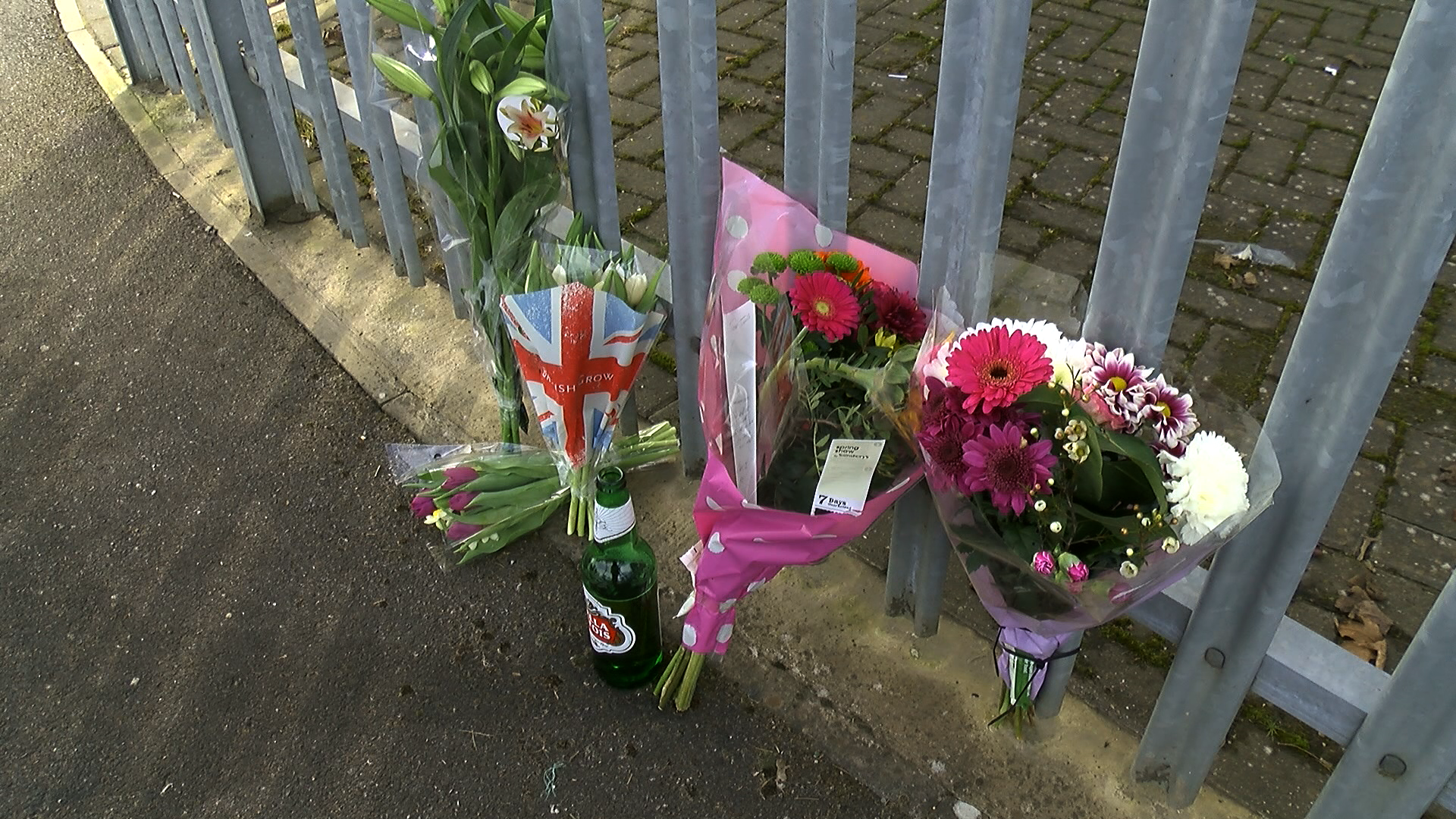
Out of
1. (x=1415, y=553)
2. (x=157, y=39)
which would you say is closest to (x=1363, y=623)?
(x=1415, y=553)

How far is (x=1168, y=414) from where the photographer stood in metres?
1.53

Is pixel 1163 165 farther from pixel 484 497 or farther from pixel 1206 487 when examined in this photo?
pixel 484 497

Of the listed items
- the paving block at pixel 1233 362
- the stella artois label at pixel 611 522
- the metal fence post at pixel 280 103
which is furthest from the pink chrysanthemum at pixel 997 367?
the metal fence post at pixel 280 103

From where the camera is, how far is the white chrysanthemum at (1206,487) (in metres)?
1.42

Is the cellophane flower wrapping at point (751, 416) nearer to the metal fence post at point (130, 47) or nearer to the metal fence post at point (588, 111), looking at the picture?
the metal fence post at point (588, 111)

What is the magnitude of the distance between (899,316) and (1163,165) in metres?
0.50

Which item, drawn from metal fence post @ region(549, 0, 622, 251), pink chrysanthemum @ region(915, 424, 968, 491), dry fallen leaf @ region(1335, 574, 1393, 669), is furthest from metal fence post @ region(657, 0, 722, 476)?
dry fallen leaf @ region(1335, 574, 1393, 669)

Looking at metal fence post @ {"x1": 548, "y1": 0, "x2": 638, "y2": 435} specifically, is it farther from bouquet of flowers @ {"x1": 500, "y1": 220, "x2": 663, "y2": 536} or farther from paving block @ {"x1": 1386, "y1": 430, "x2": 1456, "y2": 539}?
paving block @ {"x1": 1386, "y1": 430, "x2": 1456, "y2": 539}

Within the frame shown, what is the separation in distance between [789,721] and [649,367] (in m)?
1.25

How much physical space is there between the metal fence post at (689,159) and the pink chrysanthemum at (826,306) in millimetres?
477

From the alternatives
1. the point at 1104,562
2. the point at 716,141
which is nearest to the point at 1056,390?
the point at 1104,562

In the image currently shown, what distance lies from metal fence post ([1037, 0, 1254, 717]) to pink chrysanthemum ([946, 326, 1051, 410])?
0.57 ft

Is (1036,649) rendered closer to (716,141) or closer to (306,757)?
(716,141)

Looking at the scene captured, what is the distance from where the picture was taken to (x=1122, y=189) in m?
1.54
